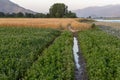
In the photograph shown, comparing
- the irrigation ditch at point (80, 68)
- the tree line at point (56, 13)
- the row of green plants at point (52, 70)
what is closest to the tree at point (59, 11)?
the tree line at point (56, 13)

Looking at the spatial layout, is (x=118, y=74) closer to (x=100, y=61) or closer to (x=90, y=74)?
(x=90, y=74)

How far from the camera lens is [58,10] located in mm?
99812

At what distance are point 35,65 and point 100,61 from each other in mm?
3651

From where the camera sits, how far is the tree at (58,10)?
9956 centimetres

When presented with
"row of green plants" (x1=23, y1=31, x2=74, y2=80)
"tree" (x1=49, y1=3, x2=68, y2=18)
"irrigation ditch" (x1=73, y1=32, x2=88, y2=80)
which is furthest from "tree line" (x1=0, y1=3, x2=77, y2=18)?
"row of green plants" (x1=23, y1=31, x2=74, y2=80)

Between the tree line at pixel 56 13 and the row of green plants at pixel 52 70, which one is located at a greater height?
the row of green plants at pixel 52 70

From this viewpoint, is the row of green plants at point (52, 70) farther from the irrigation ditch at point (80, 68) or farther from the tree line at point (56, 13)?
the tree line at point (56, 13)

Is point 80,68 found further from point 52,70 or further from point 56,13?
point 56,13

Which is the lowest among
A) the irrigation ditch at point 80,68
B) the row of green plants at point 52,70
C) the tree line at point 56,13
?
the tree line at point 56,13

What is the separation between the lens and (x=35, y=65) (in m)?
16.6

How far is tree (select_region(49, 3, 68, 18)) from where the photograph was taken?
99.6 meters

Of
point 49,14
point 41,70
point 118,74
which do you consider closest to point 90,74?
point 118,74

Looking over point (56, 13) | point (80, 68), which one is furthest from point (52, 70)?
point (56, 13)

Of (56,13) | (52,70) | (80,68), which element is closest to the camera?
(52,70)
